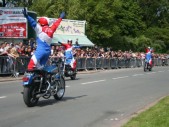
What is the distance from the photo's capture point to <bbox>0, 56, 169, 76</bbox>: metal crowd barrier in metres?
21.8

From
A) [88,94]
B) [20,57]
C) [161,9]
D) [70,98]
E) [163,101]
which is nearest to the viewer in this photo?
[163,101]

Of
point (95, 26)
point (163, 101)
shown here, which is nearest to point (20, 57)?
point (163, 101)

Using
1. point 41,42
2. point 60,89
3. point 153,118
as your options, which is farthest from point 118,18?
point 153,118

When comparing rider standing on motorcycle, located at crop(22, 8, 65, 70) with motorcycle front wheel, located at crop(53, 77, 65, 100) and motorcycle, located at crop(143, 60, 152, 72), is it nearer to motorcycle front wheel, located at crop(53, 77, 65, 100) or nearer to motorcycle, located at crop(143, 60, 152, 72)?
motorcycle front wheel, located at crop(53, 77, 65, 100)

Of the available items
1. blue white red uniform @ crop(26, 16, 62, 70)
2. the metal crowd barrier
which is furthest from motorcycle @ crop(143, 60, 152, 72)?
blue white red uniform @ crop(26, 16, 62, 70)

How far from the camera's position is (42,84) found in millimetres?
11492

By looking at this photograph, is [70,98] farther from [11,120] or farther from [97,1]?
[97,1]

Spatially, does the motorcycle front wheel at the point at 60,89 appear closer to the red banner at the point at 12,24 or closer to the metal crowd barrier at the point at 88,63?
the metal crowd barrier at the point at 88,63

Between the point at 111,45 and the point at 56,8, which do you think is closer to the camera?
the point at 56,8

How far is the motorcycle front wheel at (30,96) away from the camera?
10.9 meters

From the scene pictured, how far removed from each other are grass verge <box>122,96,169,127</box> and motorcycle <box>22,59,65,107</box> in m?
2.77

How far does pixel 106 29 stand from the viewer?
5709 centimetres

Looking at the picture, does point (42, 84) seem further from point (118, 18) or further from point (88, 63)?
point (118, 18)

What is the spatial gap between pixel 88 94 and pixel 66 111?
12.6ft
